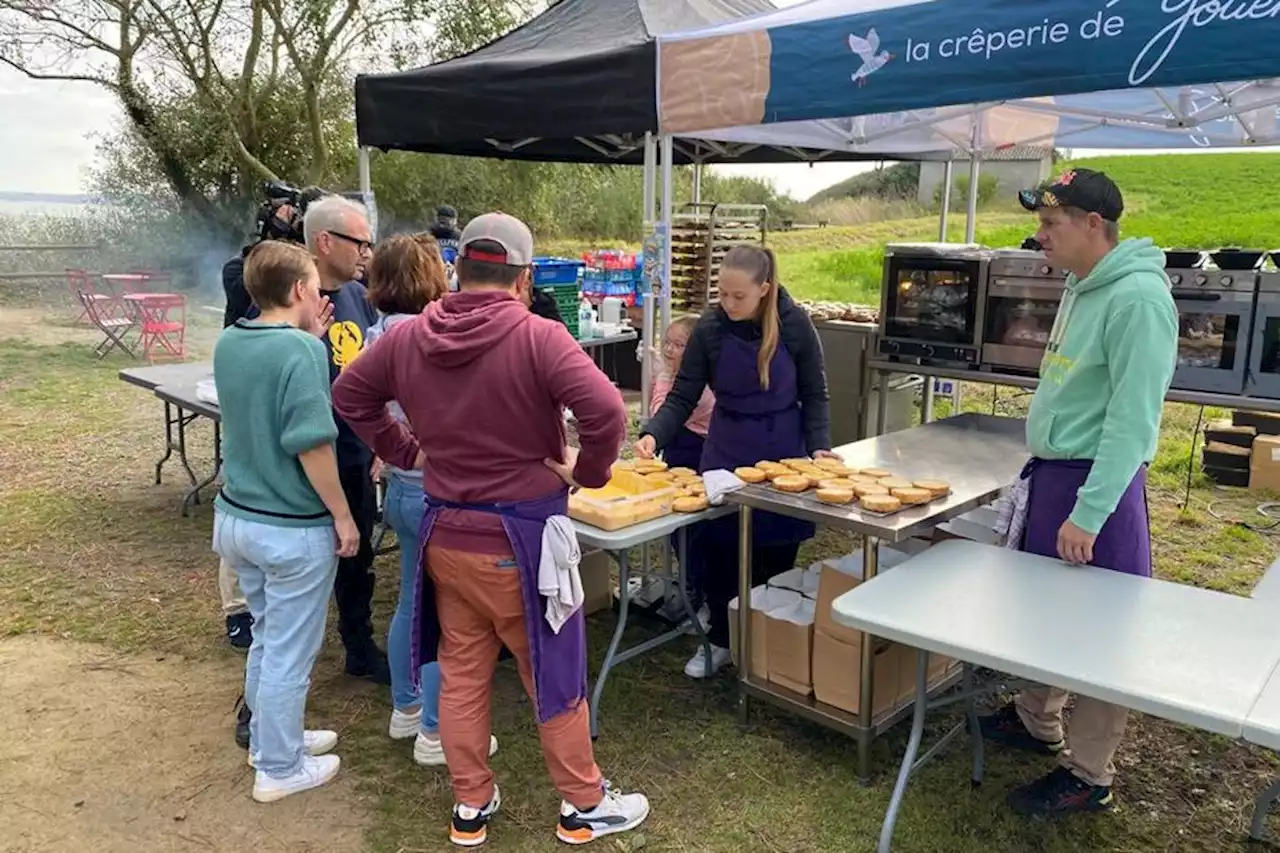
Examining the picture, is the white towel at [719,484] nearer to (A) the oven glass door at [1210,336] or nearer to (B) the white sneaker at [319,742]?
(B) the white sneaker at [319,742]

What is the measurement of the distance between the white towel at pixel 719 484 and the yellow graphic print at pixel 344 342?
4.16 ft

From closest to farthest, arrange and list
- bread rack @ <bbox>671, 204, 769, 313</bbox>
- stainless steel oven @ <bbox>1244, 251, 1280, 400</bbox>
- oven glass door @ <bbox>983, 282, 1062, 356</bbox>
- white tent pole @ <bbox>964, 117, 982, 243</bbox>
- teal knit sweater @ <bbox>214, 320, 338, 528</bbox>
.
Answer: teal knit sweater @ <bbox>214, 320, 338, 528</bbox> < stainless steel oven @ <bbox>1244, 251, 1280, 400</bbox> < oven glass door @ <bbox>983, 282, 1062, 356</bbox> < white tent pole @ <bbox>964, 117, 982, 243</bbox> < bread rack @ <bbox>671, 204, 769, 313</bbox>

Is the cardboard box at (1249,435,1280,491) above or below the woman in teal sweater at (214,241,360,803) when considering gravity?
below

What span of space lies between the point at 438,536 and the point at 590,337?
13.2 feet

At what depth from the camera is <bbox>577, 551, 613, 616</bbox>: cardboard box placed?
4.17m

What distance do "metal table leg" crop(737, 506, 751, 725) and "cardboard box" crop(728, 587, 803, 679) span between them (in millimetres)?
34

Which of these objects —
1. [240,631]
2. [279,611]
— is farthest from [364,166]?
[279,611]

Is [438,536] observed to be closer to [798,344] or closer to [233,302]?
[798,344]

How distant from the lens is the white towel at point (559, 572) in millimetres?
2332

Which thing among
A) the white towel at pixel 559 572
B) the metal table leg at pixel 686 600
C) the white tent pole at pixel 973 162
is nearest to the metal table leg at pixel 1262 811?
the metal table leg at pixel 686 600

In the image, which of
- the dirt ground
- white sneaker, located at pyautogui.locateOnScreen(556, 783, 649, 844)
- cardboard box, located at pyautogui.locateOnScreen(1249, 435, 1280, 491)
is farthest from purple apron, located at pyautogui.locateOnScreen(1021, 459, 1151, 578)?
cardboard box, located at pyautogui.locateOnScreen(1249, 435, 1280, 491)

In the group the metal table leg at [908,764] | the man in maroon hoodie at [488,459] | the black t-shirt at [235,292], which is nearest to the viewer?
the man in maroon hoodie at [488,459]

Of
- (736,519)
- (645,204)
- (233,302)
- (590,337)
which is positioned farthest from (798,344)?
(590,337)

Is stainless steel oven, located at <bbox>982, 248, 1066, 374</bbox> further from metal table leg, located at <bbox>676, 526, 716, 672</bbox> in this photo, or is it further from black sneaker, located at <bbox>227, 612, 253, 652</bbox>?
black sneaker, located at <bbox>227, 612, 253, 652</bbox>
